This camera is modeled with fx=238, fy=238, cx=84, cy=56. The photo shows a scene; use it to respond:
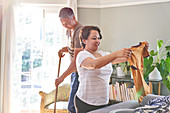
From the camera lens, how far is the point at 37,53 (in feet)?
14.1

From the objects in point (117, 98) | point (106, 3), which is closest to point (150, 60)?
point (117, 98)

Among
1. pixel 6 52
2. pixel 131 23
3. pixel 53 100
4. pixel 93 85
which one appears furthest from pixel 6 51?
pixel 93 85

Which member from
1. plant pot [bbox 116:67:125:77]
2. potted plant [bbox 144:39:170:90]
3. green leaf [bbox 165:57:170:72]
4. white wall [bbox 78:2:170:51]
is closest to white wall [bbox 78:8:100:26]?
white wall [bbox 78:2:170:51]

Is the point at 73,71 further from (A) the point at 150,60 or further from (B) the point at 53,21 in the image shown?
(B) the point at 53,21

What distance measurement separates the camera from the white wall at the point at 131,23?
149 inches

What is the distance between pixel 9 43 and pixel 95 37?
2381mm

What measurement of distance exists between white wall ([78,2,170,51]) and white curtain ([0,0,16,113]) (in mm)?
1228

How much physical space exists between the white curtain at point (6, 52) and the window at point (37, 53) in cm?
32

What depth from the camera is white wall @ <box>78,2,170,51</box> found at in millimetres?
3783

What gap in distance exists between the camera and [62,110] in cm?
338

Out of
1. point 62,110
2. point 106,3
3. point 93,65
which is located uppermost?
point 106,3

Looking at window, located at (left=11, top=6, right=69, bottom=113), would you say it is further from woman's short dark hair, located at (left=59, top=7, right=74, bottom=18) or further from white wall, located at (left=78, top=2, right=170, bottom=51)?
woman's short dark hair, located at (left=59, top=7, right=74, bottom=18)

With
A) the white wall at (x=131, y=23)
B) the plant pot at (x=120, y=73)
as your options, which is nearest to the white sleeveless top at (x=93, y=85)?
the plant pot at (x=120, y=73)

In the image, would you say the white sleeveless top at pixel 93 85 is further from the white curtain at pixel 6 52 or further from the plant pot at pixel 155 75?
the white curtain at pixel 6 52
